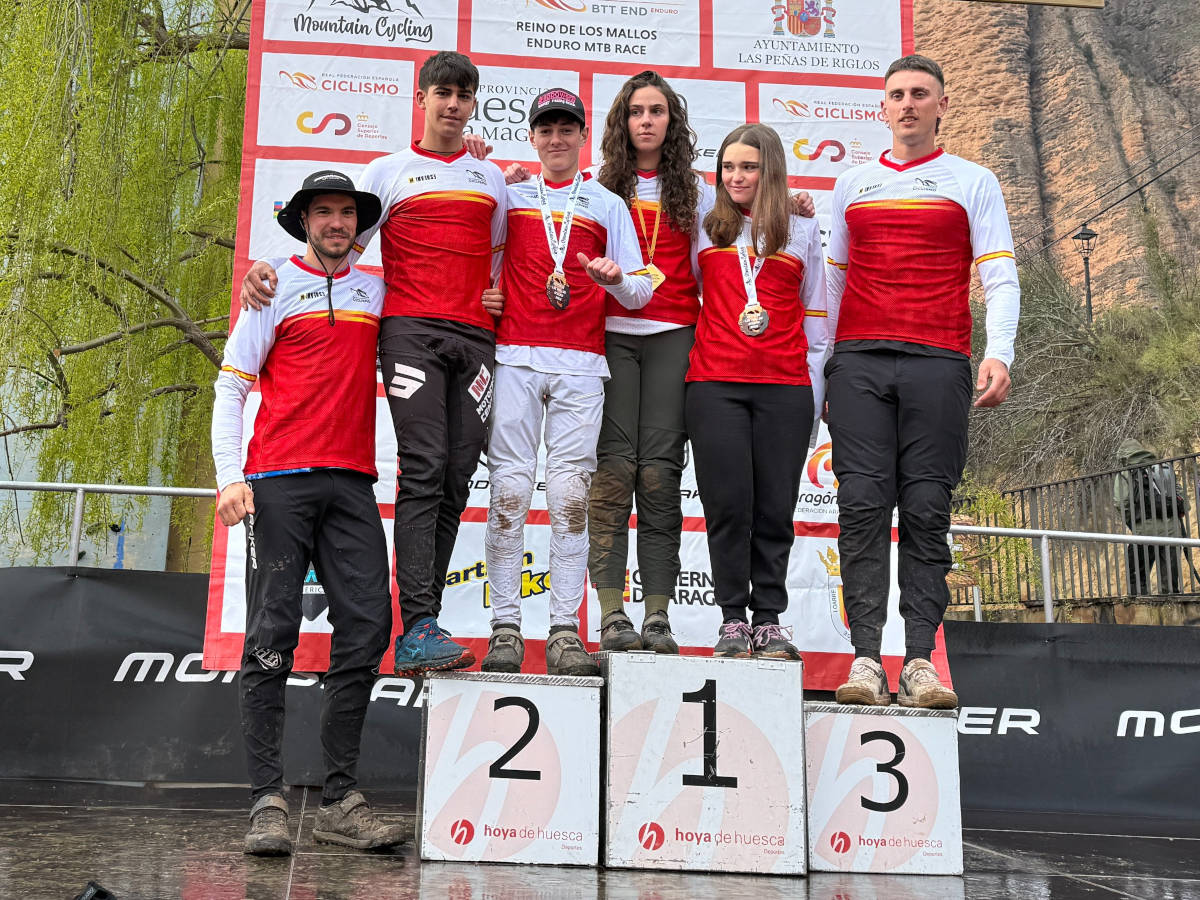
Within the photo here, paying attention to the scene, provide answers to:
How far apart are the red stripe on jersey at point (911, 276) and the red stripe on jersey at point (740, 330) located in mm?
183

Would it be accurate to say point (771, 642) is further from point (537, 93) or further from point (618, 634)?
point (537, 93)

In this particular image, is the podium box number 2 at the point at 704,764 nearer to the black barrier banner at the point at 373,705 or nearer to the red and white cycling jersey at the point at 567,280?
the red and white cycling jersey at the point at 567,280

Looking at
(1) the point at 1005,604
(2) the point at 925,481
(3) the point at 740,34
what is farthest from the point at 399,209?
(1) the point at 1005,604

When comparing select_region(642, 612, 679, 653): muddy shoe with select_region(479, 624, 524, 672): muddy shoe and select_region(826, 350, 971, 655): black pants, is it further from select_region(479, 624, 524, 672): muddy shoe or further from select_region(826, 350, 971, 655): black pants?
select_region(826, 350, 971, 655): black pants

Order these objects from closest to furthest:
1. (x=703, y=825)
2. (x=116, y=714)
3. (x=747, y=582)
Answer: (x=703, y=825) → (x=747, y=582) → (x=116, y=714)

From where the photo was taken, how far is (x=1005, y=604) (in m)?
11.2

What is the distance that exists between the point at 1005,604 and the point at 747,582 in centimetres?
862

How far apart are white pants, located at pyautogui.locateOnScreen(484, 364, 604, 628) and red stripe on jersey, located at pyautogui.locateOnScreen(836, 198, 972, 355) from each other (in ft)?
3.01

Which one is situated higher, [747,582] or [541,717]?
[747,582]

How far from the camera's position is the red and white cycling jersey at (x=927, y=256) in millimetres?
3484

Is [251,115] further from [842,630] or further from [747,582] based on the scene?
[842,630]

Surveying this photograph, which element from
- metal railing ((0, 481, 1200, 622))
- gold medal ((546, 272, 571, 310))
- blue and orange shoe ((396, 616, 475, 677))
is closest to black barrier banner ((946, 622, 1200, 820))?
metal railing ((0, 481, 1200, 622))

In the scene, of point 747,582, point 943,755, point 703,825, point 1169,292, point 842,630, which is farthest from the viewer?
point 1169,292

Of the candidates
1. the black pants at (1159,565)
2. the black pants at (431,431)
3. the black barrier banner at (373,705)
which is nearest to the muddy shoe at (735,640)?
the black pants at (431,431)
